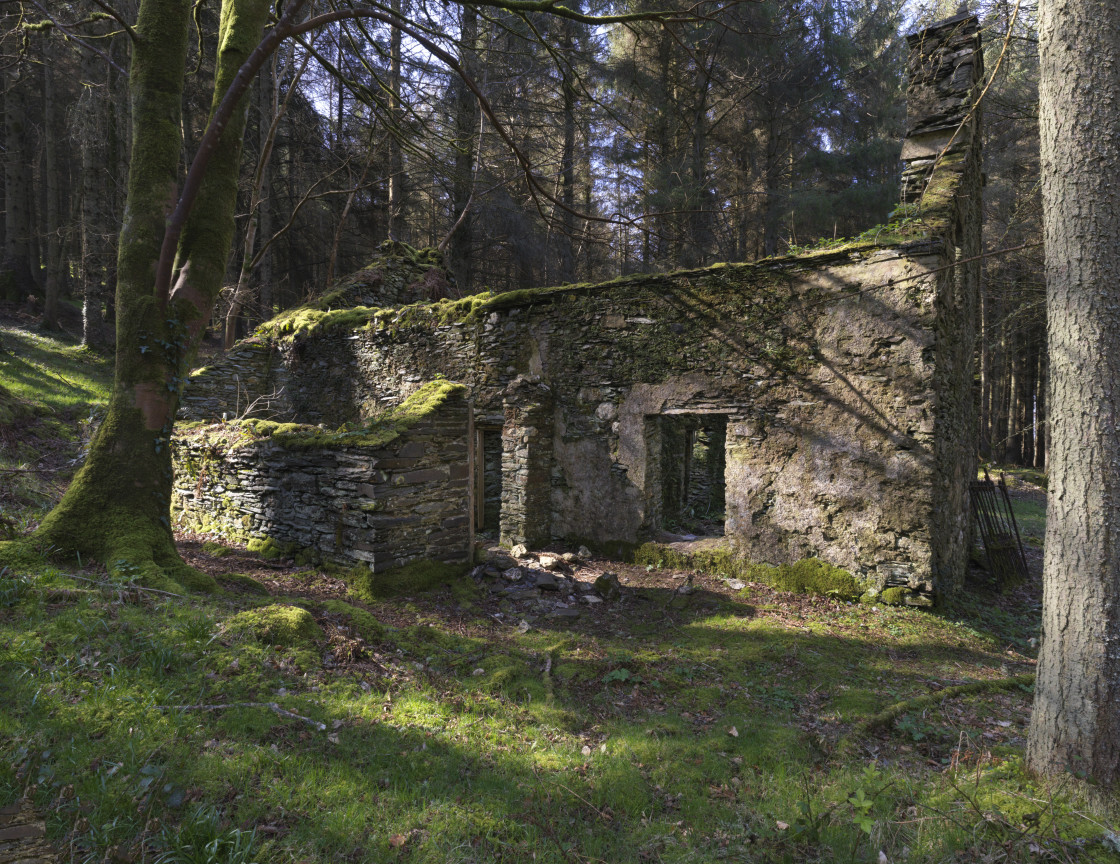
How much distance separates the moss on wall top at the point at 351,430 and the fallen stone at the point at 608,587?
2916 millimetres

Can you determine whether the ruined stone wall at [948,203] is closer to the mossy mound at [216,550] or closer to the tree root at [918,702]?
the tree root at [918,702]

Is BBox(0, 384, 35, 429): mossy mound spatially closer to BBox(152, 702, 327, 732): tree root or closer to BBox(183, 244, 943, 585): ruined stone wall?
BBox(183, 244, 943, 585): ruined stone wall

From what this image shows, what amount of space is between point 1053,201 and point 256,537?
27.6ft

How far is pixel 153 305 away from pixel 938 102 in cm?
948

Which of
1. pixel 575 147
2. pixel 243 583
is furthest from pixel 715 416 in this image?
pixel 575 147

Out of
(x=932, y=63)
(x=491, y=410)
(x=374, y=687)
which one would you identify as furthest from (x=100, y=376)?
(x=932, y=63)

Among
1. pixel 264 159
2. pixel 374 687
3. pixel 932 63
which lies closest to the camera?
pixel 374 687

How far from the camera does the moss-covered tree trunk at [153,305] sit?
15.0 ft

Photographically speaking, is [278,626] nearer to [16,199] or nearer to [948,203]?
[948,203]

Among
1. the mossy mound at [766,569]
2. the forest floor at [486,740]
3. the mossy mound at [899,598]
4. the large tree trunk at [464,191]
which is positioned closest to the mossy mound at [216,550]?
the forest floor at [486,740]

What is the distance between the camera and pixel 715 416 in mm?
7672

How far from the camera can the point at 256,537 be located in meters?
7.29

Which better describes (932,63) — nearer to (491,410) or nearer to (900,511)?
(900,511)

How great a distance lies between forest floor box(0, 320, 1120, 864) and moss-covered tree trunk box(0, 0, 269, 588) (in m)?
0.46
